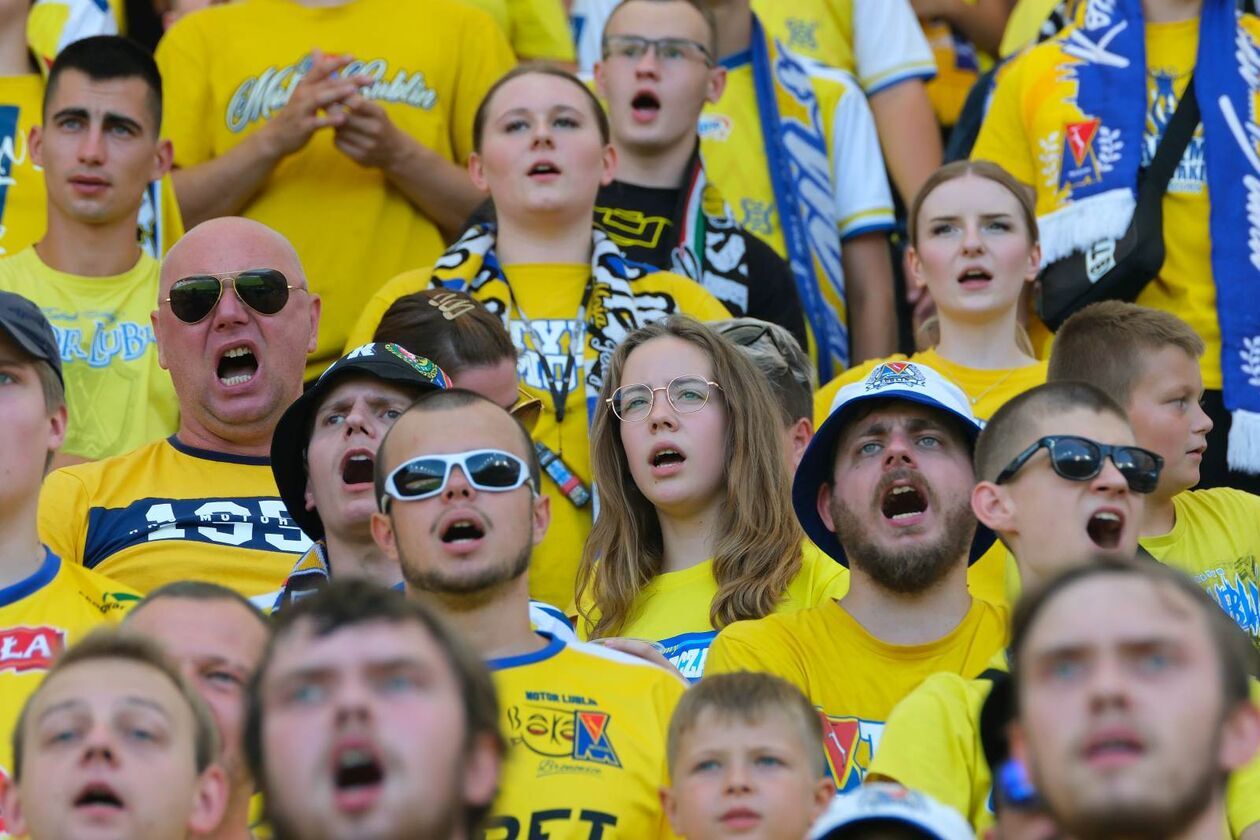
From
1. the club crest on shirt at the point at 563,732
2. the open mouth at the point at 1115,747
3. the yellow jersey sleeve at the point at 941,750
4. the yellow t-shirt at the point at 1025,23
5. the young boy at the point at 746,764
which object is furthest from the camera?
the yellow t-shirt at the point at 1025,23

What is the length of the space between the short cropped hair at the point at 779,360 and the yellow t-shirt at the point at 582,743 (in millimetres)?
1594

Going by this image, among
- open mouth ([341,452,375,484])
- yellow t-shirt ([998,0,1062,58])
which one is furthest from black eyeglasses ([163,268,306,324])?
yellow t-shirt ([998,0,1062,58])

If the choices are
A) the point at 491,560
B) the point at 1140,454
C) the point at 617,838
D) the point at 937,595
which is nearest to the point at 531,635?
the point at 491,560

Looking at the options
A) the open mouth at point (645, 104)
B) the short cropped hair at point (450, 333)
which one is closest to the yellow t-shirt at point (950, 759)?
the short cropped hair at point (450, 333)

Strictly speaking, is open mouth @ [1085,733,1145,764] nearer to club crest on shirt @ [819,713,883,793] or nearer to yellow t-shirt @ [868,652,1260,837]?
yellow t-shirt @ [868,652,1260,837]

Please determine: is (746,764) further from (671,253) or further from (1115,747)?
(671,253)

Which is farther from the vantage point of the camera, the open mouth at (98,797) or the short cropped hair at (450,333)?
the short cropped hair at (450,333)

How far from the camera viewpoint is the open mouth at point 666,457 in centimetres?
570

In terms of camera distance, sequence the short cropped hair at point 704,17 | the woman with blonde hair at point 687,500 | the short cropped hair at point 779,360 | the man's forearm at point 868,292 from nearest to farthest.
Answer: the woman with blonde hair at point 687,500
the short cropped hair at point 779,360
the short cropped hair at point 704,17
the man's forearm at point 868,292

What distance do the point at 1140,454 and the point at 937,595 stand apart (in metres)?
0.61

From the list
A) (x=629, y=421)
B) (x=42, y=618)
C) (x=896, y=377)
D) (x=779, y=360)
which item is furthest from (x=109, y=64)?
(x=896, y=377)

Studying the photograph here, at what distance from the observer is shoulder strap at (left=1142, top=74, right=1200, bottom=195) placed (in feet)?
23.2

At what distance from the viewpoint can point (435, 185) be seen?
284 inches

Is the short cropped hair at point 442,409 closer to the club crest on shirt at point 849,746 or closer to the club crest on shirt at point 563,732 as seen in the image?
the club crest on shirt at point 563,732
